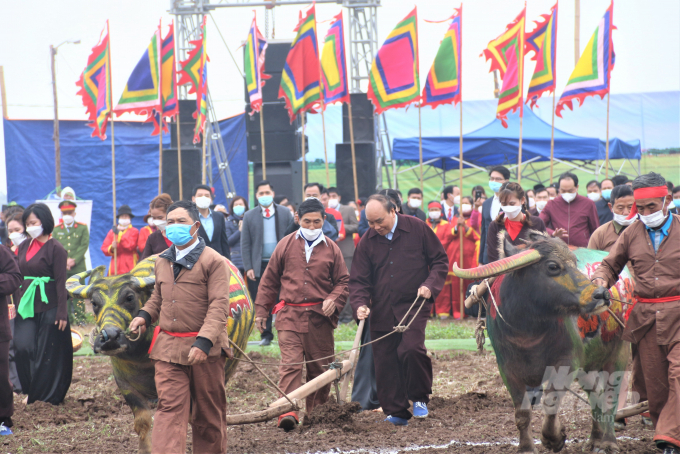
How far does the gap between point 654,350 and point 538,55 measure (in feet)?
27.2

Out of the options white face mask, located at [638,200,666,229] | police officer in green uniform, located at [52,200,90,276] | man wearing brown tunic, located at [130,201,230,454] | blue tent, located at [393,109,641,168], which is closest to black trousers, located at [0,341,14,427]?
man wearing brown tunic, located at [130,201,230,454]

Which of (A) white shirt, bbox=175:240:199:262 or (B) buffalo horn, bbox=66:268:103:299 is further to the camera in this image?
(B) buffalo horn, bbox=66:268:103:299

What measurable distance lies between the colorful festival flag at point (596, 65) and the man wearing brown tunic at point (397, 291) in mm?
6933

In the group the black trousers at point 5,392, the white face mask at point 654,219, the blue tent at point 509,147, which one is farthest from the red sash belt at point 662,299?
the blue tent at point 509,147

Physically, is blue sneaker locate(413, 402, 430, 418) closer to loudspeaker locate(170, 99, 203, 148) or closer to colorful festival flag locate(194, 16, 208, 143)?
colorful festival flag locate(194, 16, 208, 143)

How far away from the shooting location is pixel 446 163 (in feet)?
65.2

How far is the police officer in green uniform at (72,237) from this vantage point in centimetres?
1154

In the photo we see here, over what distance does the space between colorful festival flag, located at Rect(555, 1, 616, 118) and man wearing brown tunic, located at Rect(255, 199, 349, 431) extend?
287 inches

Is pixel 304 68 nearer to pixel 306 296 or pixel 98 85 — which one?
pixel 98 85

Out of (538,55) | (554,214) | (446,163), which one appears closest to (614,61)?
(538,55)

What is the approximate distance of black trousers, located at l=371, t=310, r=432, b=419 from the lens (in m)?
6.47

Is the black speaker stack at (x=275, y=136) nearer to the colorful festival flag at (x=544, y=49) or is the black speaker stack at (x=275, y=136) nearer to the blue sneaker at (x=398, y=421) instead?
the colorful festival flag at (x=544, y=49)

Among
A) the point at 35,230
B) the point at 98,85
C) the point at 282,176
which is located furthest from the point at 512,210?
the point at 282,176

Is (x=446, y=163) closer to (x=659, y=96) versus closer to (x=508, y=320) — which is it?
(x=659, y=96)
